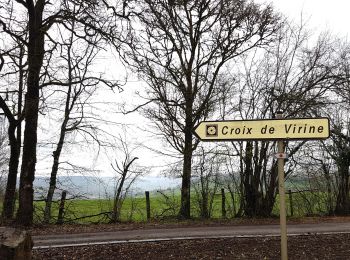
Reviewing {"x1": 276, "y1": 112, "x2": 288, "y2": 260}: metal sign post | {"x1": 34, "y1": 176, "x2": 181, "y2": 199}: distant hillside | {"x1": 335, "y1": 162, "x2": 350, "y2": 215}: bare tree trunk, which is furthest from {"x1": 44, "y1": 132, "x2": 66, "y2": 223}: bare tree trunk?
{"x1": 276, "y1": 112, "x2": 288, "y2": 260}: metal sign post

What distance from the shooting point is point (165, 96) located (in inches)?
680

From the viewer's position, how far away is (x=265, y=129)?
5375 mm

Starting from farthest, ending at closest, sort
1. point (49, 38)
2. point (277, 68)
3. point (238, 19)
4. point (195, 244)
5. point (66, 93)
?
point (66, 93) → point (277, 68) → point (238, 19) → point (49, 38) → point (195, 244)

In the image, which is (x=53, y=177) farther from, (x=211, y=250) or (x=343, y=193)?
(x=343, y=193)

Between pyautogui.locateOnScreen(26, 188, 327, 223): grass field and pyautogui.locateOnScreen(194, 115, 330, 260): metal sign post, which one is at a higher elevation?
pyautogui.locateOnScreen(194, 115, 330, 260): metal sign post

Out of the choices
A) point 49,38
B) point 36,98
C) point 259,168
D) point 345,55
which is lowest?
point 259,168

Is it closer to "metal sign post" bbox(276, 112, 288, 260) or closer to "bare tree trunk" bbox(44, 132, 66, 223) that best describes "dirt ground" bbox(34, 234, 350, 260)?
"metal sign post" bbox(276, 112, 288, 260)

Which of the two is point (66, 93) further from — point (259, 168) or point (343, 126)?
point (343, 126)

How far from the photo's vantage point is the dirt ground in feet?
25.0

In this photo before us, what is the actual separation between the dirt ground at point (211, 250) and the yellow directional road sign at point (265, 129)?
9.57 ft

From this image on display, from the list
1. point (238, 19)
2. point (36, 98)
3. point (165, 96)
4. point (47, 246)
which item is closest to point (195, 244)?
point (47, 246)

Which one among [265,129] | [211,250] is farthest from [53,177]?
[265,129]

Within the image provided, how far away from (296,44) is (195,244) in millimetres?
12310

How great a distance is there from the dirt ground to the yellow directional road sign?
292cm
